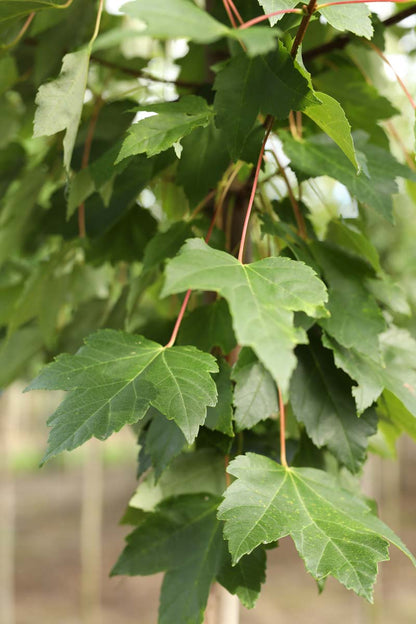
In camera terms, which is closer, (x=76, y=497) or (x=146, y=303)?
(x=146, y=303)

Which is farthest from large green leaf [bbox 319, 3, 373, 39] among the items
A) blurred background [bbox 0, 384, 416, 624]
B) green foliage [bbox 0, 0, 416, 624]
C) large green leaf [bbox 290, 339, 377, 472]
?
blurred background [bbox 0, 384, 416, 624]

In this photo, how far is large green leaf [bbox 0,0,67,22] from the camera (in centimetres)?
40

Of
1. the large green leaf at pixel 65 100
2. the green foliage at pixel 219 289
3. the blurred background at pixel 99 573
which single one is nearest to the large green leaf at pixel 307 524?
the green foliage at pixel 219 289

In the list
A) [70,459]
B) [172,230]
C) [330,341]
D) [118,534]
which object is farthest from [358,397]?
[70,459]

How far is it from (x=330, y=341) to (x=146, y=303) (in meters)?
0.36

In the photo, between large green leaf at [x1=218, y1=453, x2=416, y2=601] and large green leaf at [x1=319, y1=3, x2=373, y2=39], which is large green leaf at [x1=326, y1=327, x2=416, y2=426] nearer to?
large green leaf at [x1=218, y1=453, x2=416, y2=601]

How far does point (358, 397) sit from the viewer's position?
406 mm

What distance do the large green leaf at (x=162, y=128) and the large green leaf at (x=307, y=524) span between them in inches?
7.1

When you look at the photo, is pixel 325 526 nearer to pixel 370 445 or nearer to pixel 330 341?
pixel 330 341

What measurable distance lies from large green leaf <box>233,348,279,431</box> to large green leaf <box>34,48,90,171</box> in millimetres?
169

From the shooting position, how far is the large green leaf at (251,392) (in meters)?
0.41

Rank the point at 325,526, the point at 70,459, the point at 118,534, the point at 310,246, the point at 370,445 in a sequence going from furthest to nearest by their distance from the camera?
the point at 70,459 → the point at 118,534 → the point at 370,445 → the point at 310,246 → the point at 325,526

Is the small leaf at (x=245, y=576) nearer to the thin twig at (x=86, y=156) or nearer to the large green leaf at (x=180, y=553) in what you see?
the large green leaf at (x=180, y=553)

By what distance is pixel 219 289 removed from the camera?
0.88 ft
